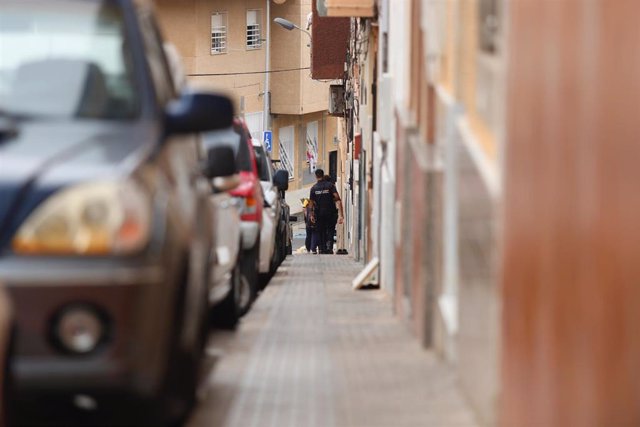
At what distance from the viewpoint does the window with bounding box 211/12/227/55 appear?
49.8 m

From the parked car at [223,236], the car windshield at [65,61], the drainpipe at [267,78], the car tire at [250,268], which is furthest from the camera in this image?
the drainpipe at [267,78]

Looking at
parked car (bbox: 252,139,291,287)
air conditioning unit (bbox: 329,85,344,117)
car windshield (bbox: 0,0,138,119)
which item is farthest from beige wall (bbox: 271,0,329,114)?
car windshield (bbox: 0,0,138,119)

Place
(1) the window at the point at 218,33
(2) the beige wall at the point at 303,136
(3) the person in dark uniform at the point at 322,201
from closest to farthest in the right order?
(3) the person in dark uniform at the point at 322,201 < (1) the window at the point at 218,33 < (2) the beige wall at the point at 303,136

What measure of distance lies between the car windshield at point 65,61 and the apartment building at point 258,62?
3976cm

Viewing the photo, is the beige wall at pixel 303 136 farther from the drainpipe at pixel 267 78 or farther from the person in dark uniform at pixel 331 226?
the person in dark uniform at pixel 331 226

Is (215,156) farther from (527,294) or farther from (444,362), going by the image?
(527,294)

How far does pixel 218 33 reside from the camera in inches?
1977

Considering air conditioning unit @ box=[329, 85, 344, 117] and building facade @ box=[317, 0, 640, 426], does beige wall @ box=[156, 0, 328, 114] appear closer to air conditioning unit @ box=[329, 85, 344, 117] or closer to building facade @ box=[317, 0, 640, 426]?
air conditioning unit @ box=[329, 85, 344, 117]

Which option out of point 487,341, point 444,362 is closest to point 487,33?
point 487,341

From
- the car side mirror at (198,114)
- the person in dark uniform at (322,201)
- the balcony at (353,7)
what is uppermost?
the balcony at (353,7)

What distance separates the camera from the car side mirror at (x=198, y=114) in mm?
6504

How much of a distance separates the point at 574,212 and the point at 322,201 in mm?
25388

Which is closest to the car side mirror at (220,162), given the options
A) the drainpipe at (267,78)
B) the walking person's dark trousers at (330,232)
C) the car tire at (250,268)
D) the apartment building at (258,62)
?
the car tire at (250,268)

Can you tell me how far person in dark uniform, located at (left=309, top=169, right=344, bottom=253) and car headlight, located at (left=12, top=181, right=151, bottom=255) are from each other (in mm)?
25206
